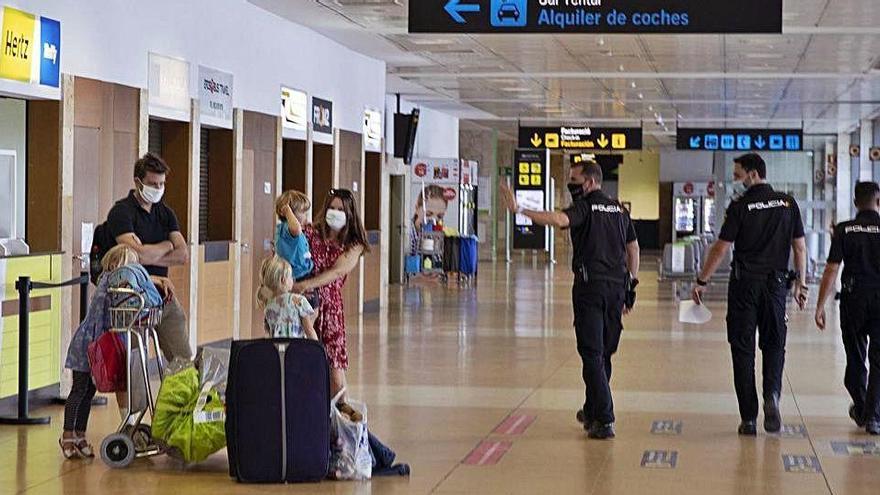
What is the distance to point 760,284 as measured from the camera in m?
10.0

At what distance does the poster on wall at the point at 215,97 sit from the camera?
590 inches

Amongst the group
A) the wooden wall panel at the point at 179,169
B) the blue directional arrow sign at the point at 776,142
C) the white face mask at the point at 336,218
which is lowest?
the white face mask at the point at 336,218

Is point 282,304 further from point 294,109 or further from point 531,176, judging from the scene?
point 531,176

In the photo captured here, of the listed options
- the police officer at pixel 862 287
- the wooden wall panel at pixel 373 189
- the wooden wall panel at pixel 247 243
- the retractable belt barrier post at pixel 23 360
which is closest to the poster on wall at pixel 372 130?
the wooden wall panel at pixel 373 189

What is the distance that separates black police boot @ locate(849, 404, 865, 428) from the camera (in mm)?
10415

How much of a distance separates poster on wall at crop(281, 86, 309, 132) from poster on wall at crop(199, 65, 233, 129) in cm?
190

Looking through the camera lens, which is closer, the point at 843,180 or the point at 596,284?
the point at 596,284

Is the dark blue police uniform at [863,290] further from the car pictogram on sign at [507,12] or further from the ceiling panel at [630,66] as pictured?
the ceiling panel at [630,66]

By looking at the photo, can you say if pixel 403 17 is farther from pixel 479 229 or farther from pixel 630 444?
pixel 479 229

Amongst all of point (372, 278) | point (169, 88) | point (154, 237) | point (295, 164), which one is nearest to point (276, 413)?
point (154, 237)

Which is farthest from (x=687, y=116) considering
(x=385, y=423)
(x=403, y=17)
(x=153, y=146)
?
(x=385, y=423)

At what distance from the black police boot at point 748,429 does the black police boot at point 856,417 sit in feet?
2.69

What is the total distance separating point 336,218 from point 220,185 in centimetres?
734

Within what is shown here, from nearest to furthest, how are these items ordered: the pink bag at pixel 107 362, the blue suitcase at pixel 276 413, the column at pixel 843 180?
the blue suitcase at pixel 276 413
the pink bag at pixel 107 362
the column at pixel 843 180
